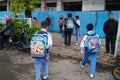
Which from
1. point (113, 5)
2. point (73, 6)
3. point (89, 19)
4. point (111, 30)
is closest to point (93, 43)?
point (111, 30)

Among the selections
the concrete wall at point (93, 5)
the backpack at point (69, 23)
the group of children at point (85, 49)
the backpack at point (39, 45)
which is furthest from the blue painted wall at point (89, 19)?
the backpack at point (39, 45)

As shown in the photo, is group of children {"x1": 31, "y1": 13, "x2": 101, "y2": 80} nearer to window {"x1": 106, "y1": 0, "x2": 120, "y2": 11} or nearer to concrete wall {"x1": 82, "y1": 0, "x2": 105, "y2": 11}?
window {"x1": 106, "y1": 0, "x2": 120, "y2": 11}

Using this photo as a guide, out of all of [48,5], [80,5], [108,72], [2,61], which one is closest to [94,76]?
[108,72]

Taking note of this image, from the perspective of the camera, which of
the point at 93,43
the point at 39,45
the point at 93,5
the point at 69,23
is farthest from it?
the point at 93,5

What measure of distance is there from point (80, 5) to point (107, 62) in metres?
15.6

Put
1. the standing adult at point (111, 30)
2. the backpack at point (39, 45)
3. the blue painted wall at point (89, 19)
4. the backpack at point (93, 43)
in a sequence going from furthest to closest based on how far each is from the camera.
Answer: the blue painted wall at point (89, 19) < the standing adult at point (111, 30) < the backpack at point (93, 43) < the backpack at point (39, 45)

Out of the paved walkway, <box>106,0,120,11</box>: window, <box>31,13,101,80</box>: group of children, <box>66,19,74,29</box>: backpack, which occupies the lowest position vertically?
the paved walkway

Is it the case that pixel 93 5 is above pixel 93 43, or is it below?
above

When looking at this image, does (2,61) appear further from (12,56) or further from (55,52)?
(55,52)

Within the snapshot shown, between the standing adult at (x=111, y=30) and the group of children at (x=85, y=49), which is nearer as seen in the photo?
the group of children at (x=85, y=49)

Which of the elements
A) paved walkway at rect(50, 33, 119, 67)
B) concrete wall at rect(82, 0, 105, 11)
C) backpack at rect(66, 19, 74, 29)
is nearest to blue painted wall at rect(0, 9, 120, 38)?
concrete wall at rect(82, 0, 105, 11)

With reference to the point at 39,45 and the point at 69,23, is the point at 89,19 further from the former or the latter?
the point at 39,45

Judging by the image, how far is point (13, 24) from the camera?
40.7ft

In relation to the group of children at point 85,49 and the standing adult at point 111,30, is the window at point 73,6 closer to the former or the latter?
the standing adult at point 111,30
